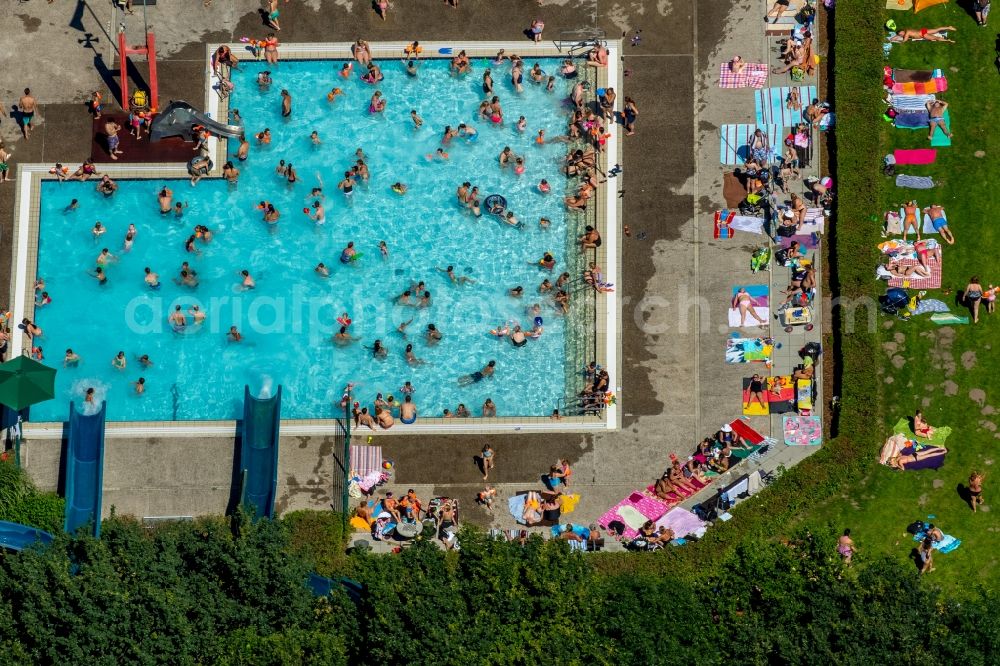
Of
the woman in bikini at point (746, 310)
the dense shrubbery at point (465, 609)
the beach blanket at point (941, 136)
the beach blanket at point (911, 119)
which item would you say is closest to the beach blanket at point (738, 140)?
the beach blanket at point (911, 119)

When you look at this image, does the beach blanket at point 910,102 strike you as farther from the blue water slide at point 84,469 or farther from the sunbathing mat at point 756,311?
the blue water slide at point 84,469

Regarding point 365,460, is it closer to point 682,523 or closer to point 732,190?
point 682,523

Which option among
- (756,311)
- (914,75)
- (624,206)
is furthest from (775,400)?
(914,75)

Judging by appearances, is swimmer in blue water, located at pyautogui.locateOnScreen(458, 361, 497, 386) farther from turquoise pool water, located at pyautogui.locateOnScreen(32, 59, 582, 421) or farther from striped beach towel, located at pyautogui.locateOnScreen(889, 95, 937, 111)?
striped beach towel, located at pyautogui.locateOnScreen(889, 95, 937, 111)

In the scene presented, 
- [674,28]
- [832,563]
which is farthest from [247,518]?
[674,28]

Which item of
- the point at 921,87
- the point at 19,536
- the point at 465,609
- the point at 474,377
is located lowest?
the point at 465,609
